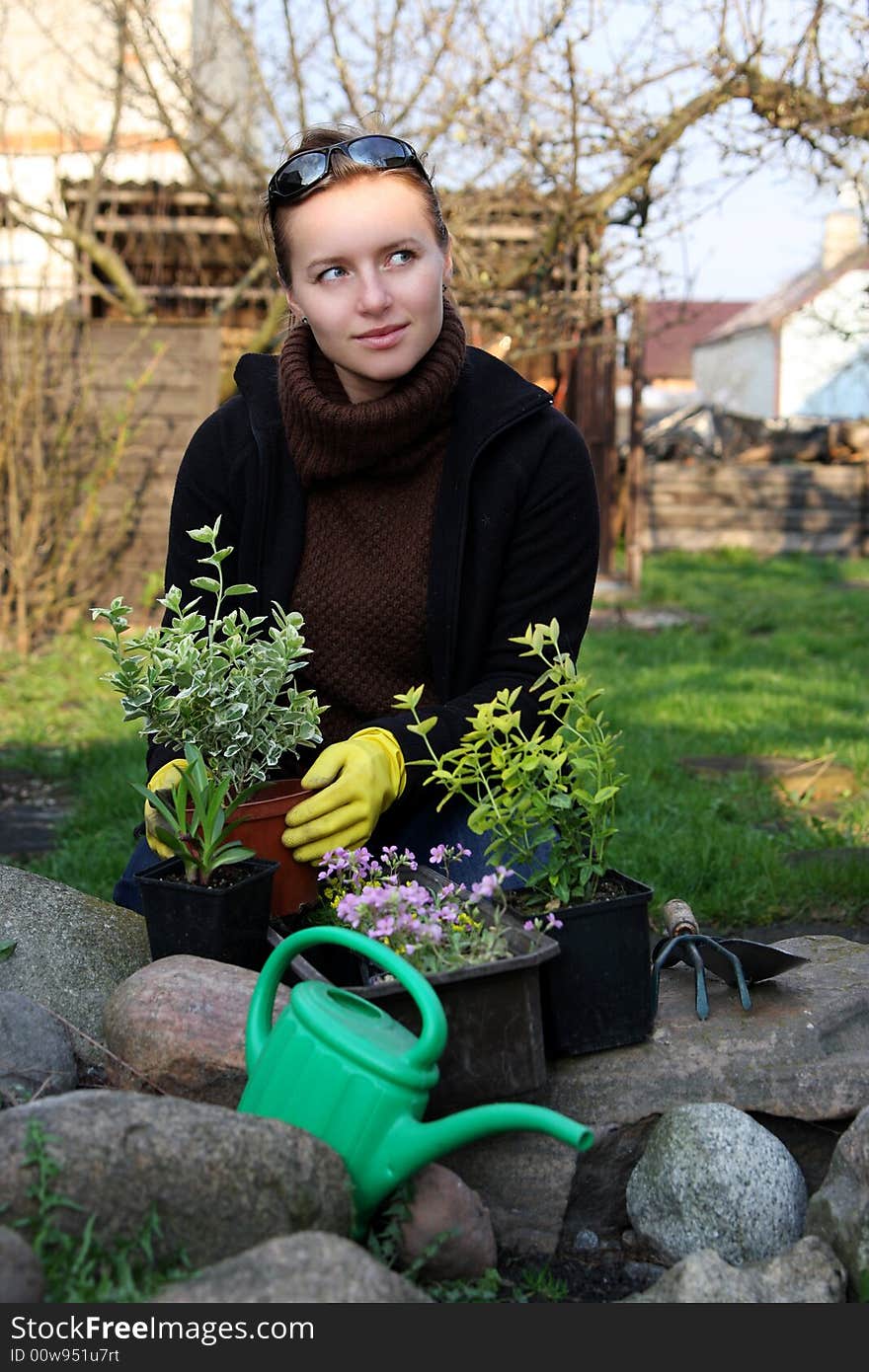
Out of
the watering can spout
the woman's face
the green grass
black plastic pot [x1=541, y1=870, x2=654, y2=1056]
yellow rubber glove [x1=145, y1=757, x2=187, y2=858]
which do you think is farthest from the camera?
the green grass

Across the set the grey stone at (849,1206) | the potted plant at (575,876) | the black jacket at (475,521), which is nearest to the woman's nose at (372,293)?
the black jacket at (475,521)

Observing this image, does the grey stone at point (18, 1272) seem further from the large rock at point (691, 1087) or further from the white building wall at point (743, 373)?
the white building wall at point (743, 373)

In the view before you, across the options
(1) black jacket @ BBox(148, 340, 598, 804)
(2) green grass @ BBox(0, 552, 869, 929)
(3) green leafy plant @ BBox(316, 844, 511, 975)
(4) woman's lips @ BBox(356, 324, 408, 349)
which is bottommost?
Result: (2) green grass @ BBox(0, 552, 869, 929)

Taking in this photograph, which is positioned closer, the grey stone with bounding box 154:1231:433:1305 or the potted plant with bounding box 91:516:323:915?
the grey stone with bounding box 154:1231:433:1305

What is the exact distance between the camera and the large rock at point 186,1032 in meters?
1.76

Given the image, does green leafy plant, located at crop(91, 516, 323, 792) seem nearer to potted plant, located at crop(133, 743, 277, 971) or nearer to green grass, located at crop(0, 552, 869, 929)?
potted plant, located at crop(133, 743, 277, 971)

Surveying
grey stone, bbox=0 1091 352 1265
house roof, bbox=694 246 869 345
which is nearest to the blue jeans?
grey stone, bbox=0 1091 352 1265

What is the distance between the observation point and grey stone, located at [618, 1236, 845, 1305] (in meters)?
1.51

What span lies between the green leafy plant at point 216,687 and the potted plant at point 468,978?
29 cm

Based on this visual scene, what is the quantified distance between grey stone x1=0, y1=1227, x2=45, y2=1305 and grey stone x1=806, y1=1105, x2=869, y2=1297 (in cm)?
94

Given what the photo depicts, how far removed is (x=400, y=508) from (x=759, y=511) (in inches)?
444

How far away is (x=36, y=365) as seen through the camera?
719cm

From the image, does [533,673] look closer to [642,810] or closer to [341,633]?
[341,633]

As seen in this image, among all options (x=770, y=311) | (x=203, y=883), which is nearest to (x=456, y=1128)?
(x=203, y=883)
